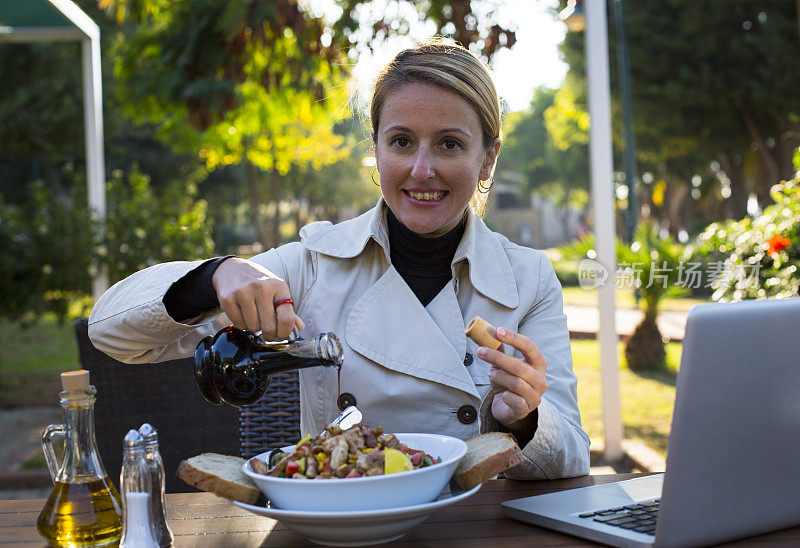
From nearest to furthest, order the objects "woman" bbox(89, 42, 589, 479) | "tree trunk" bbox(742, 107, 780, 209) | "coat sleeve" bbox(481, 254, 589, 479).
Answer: "coat sleeve" bbox(481, 254, 589, 479)
"woman" bbox(89, 42, 589, 479)
"tree trunk" bbox(742, 107, 780, 209)

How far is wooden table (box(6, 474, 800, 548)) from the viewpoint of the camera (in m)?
1.40

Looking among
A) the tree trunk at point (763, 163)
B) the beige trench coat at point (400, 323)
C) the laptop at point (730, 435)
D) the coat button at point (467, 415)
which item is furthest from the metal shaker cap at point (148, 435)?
the tree trunk at point (763, 163)

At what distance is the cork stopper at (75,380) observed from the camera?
1.31m

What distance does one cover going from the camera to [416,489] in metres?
1.29

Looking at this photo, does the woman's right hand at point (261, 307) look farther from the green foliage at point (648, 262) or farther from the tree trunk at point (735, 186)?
the tree trunk at point (735, 186)

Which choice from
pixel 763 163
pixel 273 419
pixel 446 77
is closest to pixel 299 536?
Answer: pixel 273 419

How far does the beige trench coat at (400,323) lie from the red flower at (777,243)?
2285 mm

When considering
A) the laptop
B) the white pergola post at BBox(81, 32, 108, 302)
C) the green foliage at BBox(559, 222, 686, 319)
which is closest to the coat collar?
the laptop

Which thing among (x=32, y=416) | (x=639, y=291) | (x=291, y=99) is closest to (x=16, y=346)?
(x=32, y=416)

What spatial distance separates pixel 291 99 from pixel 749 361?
6.79 meters

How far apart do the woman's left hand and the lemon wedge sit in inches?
9.7

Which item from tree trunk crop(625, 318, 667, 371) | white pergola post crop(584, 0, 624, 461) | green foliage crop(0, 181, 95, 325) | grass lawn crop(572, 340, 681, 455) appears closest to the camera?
white pergola post crop(584, 0, 624, 461)

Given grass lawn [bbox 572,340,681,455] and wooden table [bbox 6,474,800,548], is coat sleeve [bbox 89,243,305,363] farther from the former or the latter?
grass lawn [bbox 572,340,681,455]

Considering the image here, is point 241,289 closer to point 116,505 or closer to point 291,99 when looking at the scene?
point 116,505
